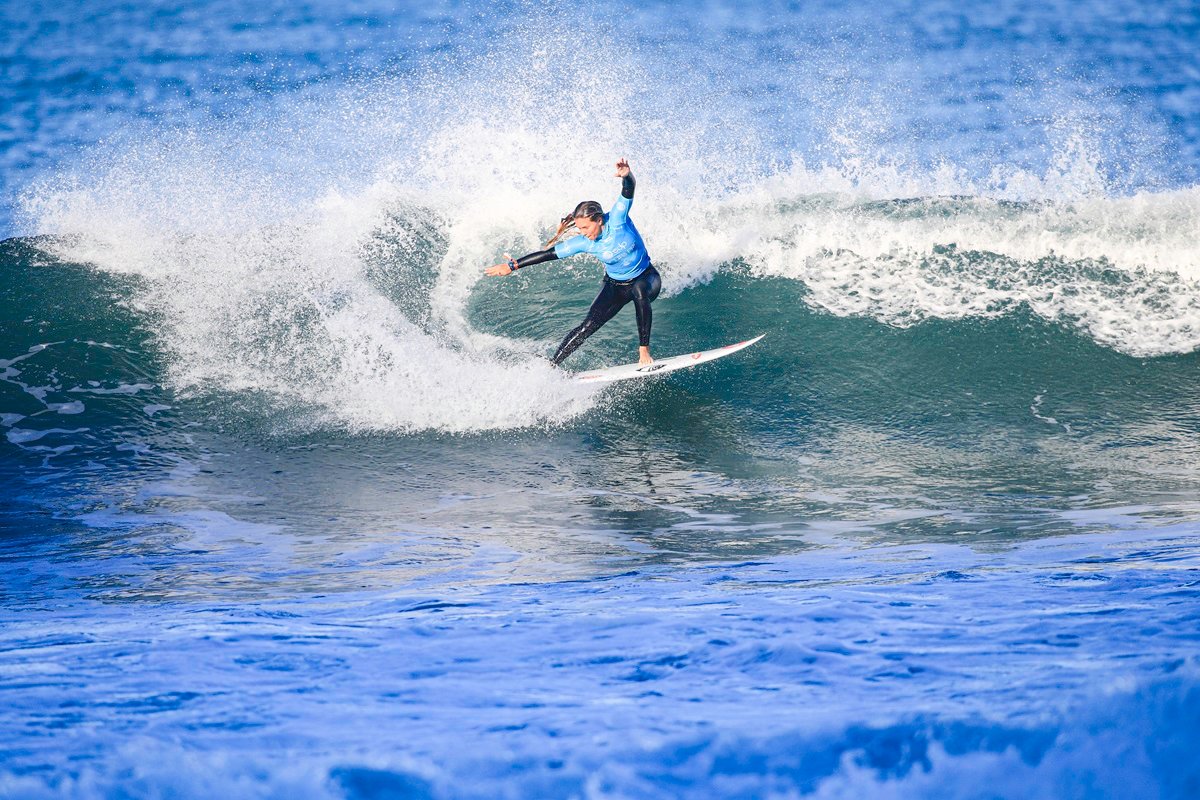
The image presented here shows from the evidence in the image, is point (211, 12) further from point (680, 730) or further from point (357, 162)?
point (680, 730)

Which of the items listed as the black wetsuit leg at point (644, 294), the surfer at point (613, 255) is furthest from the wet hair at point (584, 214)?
the black wetsuit leg at point (644, 294)

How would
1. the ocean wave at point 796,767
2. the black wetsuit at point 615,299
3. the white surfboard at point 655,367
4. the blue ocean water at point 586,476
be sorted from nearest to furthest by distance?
the ocean wave at point 796,767, the blue ocean water at point 586,476, the black wetsuit at point 615,299, the white surfboard at point 655,367

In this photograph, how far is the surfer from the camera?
311 inches

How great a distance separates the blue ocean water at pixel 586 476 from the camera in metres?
2.38

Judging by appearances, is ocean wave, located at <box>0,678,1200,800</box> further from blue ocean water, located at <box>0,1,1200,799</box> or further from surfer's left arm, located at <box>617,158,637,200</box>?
surfer's left arm, located at <box>617,158,637,200</box>

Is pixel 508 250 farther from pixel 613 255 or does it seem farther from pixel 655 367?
pixel 655 367

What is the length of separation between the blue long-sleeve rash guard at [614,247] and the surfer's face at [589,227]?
0.12 feet

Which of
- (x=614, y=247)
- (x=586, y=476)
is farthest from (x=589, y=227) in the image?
(x=586, y=476)

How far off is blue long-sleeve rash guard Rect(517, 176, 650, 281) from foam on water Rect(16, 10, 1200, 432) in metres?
1.01

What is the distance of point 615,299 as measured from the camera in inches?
329

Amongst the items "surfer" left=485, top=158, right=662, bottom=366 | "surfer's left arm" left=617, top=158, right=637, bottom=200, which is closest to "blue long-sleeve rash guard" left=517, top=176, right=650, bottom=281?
"surfer" left=485, top=158, right=662, bottom=366

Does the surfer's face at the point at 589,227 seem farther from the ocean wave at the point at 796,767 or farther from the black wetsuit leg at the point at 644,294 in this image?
the ocean wave at the point at 796,767

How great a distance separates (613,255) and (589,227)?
33 centimetres

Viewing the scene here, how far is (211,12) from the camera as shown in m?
25.3
